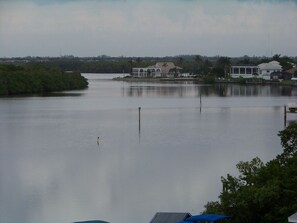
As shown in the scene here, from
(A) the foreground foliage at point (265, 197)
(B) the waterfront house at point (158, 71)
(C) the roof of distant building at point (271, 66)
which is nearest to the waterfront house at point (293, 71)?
(C) the roof of distant building at point (271, 66)

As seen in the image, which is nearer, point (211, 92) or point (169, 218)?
point (169, 218)

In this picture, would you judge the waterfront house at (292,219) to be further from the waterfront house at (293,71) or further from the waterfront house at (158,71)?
the waterfront house at (158,71)

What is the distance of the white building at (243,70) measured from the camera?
3734 centimetres

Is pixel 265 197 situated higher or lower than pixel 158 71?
higher

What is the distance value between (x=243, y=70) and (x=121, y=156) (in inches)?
1136

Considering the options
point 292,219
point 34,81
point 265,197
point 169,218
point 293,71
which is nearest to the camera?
point 292,219

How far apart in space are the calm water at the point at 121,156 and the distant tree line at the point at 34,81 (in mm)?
5848

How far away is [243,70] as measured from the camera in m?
37.8

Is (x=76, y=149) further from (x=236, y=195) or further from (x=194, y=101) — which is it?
(x=194, y=101)

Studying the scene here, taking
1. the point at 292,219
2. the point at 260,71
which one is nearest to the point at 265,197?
the point at 292,219

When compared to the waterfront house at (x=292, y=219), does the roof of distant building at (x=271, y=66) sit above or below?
above

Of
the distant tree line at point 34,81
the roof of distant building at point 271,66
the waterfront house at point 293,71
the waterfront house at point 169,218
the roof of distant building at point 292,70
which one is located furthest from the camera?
the roof of distant building at point 271,66

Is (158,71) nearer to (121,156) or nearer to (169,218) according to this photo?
(121,156)

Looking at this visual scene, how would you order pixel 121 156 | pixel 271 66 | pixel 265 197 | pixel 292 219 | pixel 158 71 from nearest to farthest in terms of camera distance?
1. pixel 292 219
2. pixel 265 197
3. pixel 121 156
4. pixel 271 66
5. pixel 158 71
